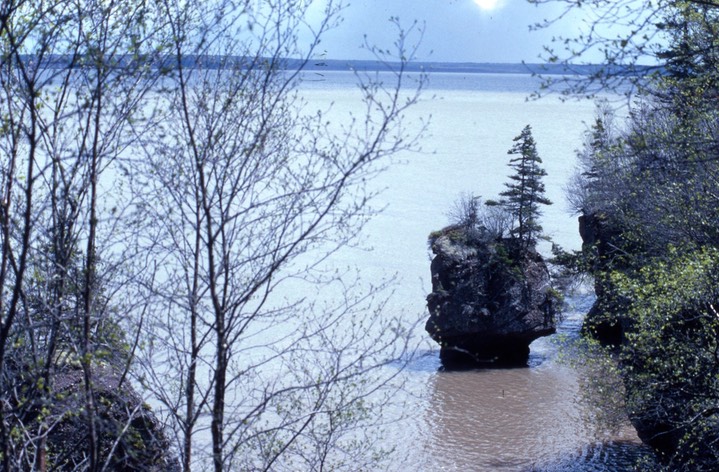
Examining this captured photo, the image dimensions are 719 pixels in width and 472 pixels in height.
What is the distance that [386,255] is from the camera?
48.8 metres

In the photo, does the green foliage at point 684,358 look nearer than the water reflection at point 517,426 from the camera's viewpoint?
Yes

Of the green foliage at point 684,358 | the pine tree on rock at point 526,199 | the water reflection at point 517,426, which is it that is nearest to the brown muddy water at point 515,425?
the water reflection at point 517,426

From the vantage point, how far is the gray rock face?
119 feet

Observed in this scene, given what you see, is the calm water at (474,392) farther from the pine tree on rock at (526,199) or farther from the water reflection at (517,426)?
the pine tree on rock at (526,199)

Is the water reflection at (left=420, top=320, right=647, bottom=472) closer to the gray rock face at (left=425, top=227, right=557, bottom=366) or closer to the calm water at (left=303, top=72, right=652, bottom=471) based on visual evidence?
the calm water at (left=303, top=72, right=652, bottom=471)

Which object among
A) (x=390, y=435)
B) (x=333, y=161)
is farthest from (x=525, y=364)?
(x=333, y=161)

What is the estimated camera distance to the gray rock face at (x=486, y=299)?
36375mm

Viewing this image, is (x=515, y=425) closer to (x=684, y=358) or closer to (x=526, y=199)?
(x=526, y=199)

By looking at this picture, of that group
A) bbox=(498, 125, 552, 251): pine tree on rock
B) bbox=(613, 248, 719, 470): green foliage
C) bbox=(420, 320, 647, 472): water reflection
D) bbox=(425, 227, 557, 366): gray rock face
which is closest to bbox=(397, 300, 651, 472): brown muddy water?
bbox=(420, 320, 647, 472): water reflection

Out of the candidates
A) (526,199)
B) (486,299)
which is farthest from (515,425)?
(526,199)

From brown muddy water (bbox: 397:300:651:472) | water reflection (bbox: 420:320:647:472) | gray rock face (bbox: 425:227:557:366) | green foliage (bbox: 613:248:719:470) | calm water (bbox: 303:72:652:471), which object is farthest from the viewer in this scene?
gray rock face (bbox: 425:227:557:366)

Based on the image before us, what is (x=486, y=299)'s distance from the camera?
121 feet

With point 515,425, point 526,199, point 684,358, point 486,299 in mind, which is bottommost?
point 515,425

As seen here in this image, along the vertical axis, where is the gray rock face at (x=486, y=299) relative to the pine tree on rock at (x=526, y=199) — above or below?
below
